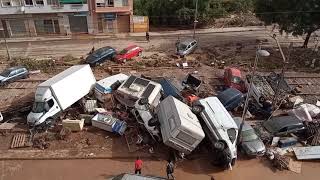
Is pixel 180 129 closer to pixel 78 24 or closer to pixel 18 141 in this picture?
pixel 18 141

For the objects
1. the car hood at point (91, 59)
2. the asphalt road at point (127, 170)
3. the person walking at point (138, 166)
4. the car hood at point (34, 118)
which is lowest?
the asphalt road at point (127, 170)

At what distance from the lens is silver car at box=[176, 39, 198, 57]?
101ft

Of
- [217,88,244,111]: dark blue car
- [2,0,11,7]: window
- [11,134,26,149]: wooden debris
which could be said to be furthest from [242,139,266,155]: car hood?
[2,0,11,7]: window

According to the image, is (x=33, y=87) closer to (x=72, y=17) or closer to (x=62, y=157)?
(x=62, y=157)

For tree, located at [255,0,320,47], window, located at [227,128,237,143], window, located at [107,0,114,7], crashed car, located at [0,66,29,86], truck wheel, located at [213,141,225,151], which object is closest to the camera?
truck wheel, located at [213,141,225,151]

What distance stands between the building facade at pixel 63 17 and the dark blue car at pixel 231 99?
17.4 metres

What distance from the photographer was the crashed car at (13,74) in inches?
1037

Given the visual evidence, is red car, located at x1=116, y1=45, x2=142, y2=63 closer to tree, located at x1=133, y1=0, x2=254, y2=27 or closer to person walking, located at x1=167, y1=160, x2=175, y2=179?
tree, located at x1=133, y1=0, x2=254, y2=27

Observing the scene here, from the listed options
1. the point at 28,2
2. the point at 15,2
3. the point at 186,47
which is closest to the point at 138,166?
the point at 186,47

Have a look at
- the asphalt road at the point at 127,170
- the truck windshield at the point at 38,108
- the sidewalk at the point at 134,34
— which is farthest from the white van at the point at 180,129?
the sidewalk at the point at 134,34

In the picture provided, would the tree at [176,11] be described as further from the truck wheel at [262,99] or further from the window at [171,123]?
the window at [171,123]

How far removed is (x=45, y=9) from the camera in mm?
35906

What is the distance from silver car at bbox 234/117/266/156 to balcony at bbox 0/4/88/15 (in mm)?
21629

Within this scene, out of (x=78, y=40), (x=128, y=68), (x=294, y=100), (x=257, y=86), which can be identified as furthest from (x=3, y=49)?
(x=294, y=100)
